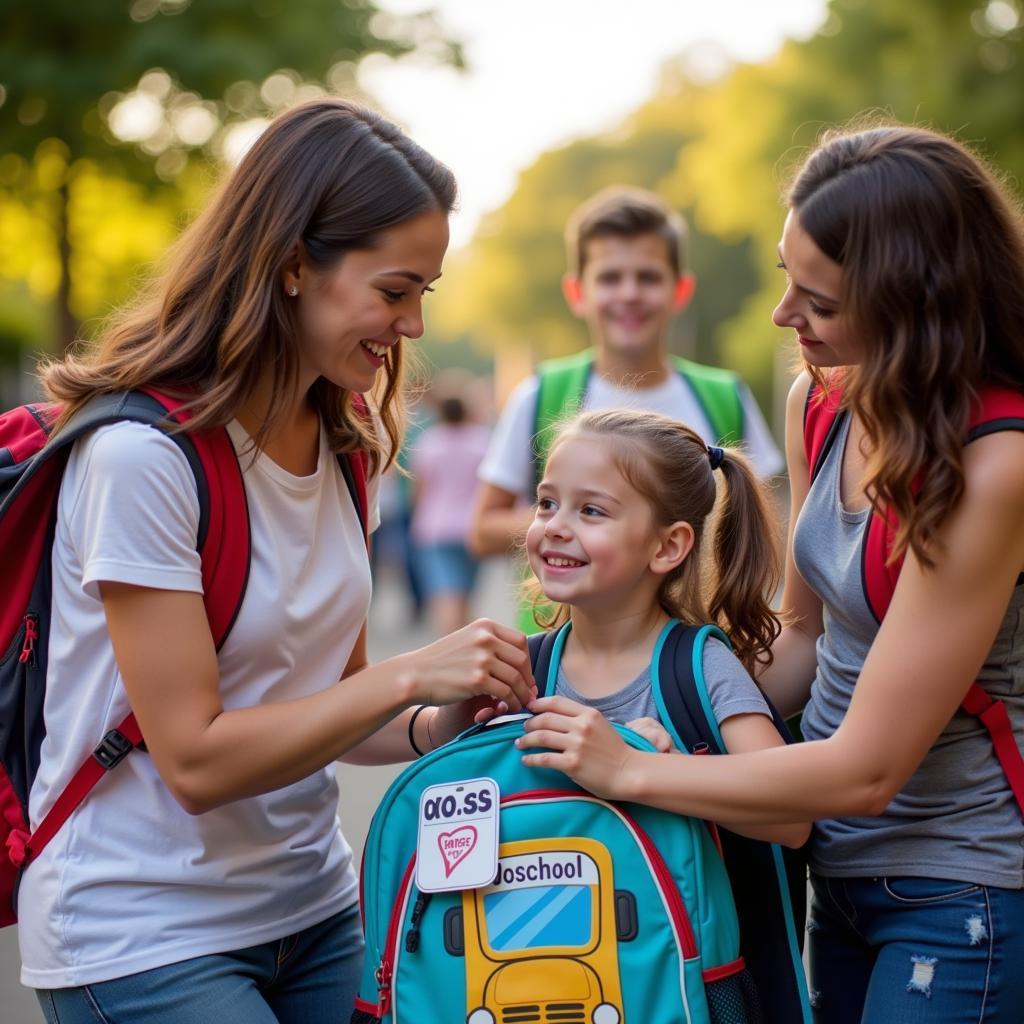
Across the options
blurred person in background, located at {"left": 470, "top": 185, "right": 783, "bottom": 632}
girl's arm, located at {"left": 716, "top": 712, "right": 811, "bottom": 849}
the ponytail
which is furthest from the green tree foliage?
blurred person in background, located at {"left": 470, "top": 185, "right": 783, "bottom": 632}

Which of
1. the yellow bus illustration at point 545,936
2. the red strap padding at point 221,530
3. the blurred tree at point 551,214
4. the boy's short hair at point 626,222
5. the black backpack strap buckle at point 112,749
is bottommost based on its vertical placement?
the yellow bus illustration at point 545,936

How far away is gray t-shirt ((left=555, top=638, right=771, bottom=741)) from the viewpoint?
250cm

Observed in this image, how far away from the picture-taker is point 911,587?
2.26 m

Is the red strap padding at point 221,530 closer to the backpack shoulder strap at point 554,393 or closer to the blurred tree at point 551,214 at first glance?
the backpack shoulder strap at point 554,393

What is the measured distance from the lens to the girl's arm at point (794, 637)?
2.83 m

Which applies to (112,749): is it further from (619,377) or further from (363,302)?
(619,377)

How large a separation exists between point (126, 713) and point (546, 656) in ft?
2.67

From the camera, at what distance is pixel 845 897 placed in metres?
2.60

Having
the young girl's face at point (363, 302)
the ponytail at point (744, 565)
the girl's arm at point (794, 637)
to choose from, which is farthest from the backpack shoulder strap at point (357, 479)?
the girl's arm at point (794, 637)

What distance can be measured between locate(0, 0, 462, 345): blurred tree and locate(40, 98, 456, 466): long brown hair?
57.9 feet

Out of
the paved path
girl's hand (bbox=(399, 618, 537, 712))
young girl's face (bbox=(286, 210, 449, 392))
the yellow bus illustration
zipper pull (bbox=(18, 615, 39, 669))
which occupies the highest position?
young girl's face (bbox=(286, 210, 449, 392))

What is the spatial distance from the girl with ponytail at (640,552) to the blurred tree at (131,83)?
692 inches

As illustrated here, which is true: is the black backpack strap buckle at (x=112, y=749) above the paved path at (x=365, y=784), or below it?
above

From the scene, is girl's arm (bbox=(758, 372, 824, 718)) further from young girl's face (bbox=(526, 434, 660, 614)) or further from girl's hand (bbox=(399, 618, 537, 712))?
girl's hand (bbox=(399, 618, 537, 712))
